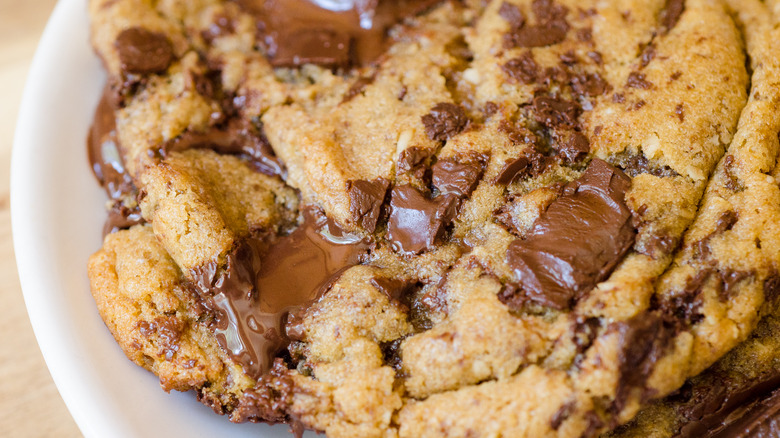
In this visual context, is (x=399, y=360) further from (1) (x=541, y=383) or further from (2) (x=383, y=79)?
(2) (x=383, y=79)

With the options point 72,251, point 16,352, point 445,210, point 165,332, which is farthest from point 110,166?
point 445,210

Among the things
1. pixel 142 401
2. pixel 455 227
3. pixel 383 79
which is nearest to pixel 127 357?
pixel 142 401

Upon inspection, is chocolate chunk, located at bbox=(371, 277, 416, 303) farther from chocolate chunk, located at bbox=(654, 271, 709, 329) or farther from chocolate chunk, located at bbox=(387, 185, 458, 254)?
chocolate chunk, located at bbox=(654, 271, 709, 329)

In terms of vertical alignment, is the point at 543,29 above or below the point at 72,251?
above

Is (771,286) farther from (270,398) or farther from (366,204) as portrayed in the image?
(270,398)

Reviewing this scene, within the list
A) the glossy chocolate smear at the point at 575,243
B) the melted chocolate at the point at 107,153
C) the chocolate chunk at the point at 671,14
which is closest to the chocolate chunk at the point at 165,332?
the melted chocolate at the point at 107,153

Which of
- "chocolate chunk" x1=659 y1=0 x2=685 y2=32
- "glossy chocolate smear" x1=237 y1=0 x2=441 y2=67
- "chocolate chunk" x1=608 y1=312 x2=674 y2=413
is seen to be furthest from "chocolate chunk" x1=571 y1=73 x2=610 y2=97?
"chocolate chunk" x1=608 y1=312 x2=674 y2=413
